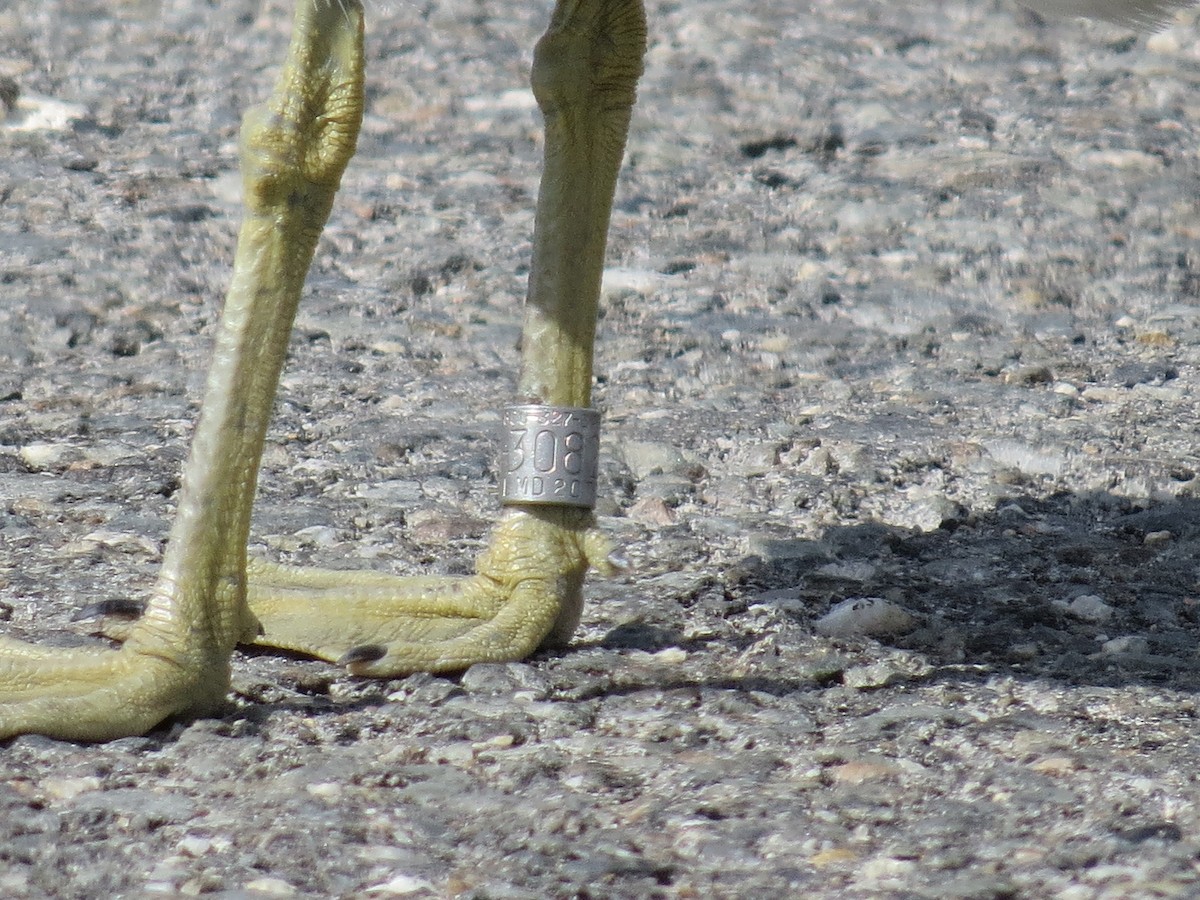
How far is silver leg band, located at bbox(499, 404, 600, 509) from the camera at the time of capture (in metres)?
2.88

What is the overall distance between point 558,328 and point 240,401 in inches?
28.2

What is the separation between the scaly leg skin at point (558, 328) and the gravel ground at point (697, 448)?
0.51 feet

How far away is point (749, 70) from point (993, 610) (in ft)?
12.8

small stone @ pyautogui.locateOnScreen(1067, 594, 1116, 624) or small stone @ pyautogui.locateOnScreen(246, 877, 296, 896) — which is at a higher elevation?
small stone @ pyautogui.locateOnScreen(1067, 594, 1116, 624)

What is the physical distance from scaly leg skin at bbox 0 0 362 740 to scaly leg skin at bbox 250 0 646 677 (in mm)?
450

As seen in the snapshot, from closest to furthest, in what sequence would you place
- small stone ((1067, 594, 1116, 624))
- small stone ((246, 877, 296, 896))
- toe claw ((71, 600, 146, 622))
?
small stone ((246, 877, 296, 896)), toe claw ((71, 600, 146, 622)), small stone ((1067, 594, 1116, 624))

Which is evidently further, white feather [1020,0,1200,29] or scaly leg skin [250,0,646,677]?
white feather [1020,0,1200,29]

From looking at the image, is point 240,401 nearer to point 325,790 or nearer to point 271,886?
point 325,790

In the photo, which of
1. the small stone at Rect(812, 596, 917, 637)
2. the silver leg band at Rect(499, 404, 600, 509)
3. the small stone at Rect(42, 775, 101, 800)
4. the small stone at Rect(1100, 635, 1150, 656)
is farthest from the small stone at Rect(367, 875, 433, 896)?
the small stone at Rect(1100, 635, 1150, 656)

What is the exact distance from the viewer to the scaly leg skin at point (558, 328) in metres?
2.87

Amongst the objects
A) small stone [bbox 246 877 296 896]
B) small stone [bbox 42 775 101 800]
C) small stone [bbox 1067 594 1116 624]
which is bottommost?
small stone [bbox 246 877 296 896]

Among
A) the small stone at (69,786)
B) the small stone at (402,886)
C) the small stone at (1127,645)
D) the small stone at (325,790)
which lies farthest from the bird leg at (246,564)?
the small stone at (1127,645)

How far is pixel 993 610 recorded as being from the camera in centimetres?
307

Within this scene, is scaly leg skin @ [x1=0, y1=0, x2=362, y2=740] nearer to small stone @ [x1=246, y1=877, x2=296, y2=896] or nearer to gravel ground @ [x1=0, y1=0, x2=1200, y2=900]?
gravel ground @ [x1=0, y1=0, x2=1200, y2=900]
